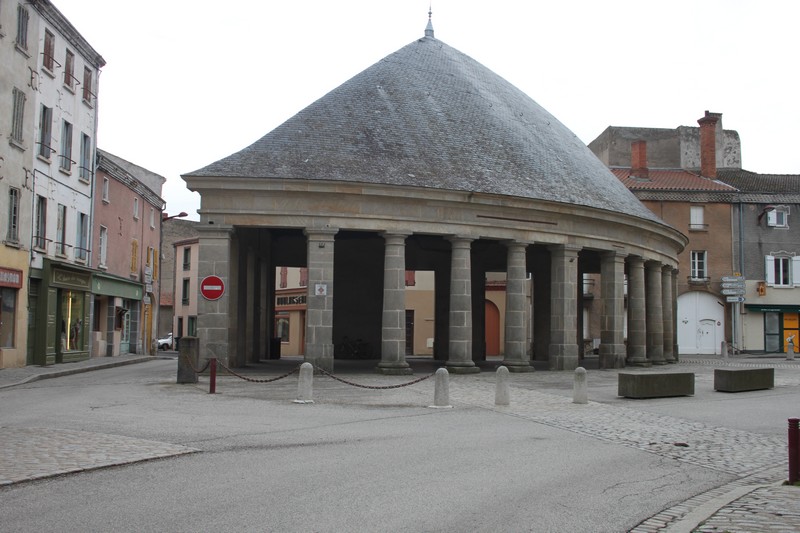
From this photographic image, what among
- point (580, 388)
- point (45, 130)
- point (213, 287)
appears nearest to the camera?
point (580, 388)

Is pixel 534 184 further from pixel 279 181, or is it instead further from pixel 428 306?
pixel 428 306

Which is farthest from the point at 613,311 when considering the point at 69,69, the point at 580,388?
the point at 69,69

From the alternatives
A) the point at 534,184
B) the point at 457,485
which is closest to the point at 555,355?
the point at 534,184

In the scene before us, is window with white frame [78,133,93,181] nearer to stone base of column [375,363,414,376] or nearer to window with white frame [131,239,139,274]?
window with white frame [131,239,139,274]

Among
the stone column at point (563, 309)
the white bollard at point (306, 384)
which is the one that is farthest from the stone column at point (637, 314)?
the white bollard at point (306, 384)

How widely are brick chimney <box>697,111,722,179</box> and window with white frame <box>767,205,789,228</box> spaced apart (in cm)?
480

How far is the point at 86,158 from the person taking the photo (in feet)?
112

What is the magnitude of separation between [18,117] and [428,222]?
13.8 meters

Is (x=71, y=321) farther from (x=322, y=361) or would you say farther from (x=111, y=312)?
(x=322, y=361)

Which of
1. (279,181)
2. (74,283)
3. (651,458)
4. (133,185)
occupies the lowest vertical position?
(651,458)

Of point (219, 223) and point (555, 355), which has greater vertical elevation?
point (219, 223)

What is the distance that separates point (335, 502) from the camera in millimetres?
7805

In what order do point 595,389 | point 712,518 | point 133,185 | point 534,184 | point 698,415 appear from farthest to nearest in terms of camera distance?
point 133,185 → point 534,184 → point 595,389 → point 698,415 → point 712,518

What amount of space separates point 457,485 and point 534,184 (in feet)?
67.8
